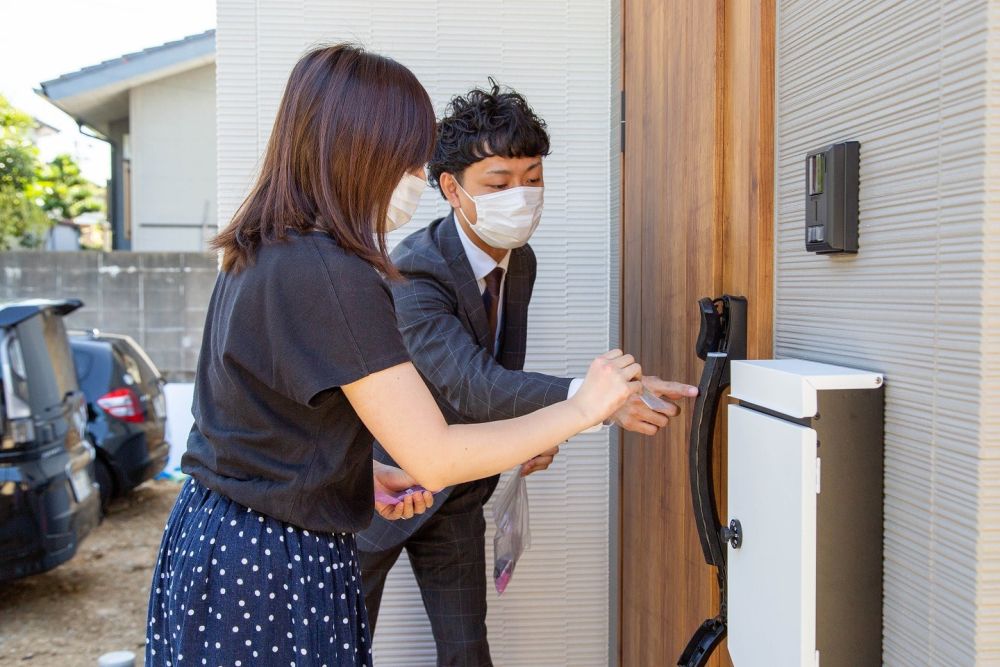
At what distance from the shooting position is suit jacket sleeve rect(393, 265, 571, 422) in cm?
175

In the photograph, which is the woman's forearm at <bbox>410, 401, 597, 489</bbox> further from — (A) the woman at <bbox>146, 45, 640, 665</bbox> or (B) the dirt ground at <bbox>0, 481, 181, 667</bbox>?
(B) the dirt ground at <bbox>0, 481, 181, 667</bbox>

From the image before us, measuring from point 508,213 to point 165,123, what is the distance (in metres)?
8.90

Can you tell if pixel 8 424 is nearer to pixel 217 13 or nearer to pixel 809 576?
pixel 217 13

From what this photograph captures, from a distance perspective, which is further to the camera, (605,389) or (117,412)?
(117,412)

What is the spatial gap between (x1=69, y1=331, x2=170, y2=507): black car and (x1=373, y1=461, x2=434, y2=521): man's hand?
162 inches

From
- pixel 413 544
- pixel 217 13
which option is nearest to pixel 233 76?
pixel 217 13

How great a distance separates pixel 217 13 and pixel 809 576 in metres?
2.20

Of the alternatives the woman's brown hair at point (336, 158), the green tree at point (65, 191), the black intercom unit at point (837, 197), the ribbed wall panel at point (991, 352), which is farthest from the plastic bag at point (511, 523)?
the green tree at point (65, 191)

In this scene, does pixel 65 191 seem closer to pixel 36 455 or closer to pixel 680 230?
pixel 36 455

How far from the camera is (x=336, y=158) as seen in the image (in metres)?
1.29

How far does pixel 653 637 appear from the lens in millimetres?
2078

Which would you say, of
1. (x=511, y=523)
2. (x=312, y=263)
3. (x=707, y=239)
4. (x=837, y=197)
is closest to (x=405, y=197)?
(x=312, y=263)

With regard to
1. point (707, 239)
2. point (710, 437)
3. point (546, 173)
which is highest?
point (546, 173)

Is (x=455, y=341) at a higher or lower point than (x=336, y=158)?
lower
